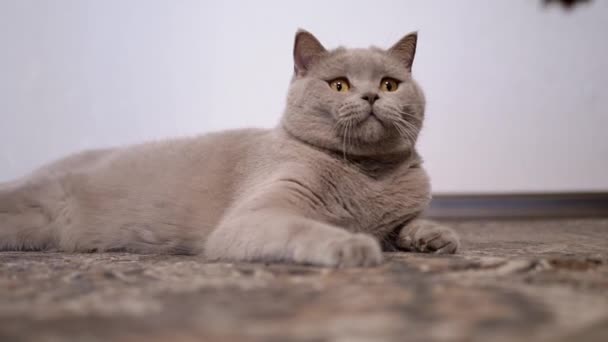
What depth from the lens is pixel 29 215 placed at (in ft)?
5.19

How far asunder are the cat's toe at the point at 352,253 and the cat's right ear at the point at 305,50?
694mm

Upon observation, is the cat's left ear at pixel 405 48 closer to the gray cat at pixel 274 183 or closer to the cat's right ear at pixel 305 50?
the gray cat at pixel 274 183

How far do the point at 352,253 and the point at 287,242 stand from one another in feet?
0.49

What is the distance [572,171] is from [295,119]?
207 cm

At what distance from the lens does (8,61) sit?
2.44 meters

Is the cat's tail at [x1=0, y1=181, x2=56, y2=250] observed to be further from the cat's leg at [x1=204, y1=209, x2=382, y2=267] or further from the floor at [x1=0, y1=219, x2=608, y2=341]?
the cat's leg at [x1=204, y1=209, x2=382, y2=267]

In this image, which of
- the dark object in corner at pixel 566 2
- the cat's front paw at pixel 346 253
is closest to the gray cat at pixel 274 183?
the cat's front paw at pixel 346 253

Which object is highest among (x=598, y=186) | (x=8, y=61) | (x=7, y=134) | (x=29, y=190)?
(x=8, y=61)

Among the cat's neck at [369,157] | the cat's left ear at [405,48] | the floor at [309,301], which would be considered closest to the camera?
the floor at [309,301]

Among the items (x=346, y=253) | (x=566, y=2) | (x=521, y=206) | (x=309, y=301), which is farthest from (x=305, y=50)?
(x=566, y=2)

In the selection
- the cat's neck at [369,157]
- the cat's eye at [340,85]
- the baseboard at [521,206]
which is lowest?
the baseboard at [521,206]

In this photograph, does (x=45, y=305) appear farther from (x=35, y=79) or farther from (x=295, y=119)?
(x=35, y=79)

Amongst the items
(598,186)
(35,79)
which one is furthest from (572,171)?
(35,79)

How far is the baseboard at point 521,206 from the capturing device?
2902mm
